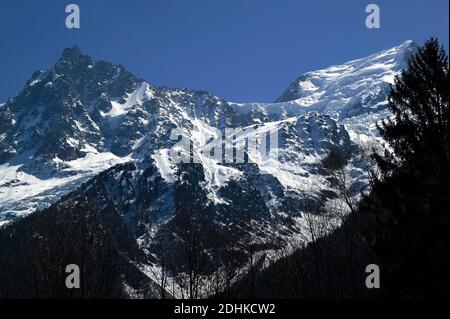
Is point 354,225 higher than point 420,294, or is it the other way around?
point 354,225

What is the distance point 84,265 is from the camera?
36.0 metres

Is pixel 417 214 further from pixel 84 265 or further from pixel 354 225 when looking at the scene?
pixel 84 265

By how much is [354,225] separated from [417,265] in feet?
51.3

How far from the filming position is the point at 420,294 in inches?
919
